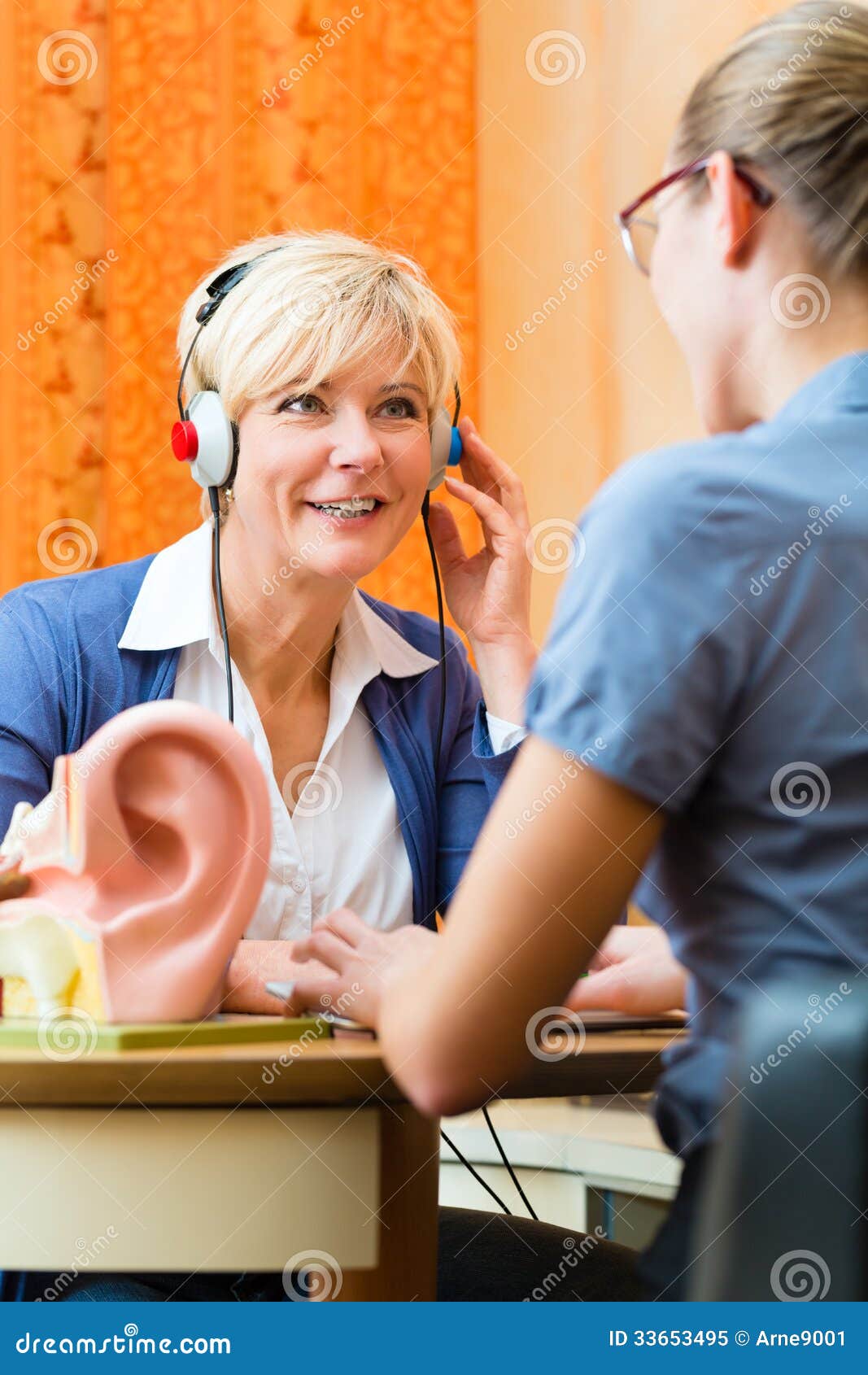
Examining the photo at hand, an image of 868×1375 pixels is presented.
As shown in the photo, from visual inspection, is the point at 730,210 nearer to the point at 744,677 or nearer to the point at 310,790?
the point at 744,677

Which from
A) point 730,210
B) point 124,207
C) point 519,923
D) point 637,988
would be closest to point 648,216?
point 730,210

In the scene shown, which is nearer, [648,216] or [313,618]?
[648,216]

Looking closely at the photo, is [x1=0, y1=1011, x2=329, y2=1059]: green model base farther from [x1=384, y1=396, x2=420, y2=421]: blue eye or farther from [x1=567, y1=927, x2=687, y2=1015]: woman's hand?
[x1=384, y1=396, x2=420, y2=421]: blue eye

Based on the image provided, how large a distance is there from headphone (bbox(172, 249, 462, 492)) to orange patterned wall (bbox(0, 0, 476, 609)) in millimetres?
734

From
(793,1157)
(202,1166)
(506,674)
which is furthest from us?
(506,674)

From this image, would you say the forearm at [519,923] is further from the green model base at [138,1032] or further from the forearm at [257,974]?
the forearm at [257,974]

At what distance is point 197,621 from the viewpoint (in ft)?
4.27

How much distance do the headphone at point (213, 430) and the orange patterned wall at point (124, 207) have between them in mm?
734

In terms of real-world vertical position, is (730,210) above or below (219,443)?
below

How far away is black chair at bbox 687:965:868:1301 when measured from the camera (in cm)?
43

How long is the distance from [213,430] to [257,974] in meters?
0.59

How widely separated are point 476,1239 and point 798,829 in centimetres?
67

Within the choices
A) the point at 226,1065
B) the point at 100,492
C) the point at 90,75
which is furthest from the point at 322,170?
the point at 226,1065

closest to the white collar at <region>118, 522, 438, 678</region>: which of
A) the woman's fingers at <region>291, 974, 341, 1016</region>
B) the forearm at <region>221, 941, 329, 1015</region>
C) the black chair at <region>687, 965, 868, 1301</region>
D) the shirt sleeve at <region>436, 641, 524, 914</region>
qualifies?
the shirt sleeve at <region>436, 641, 524, 914</region>
